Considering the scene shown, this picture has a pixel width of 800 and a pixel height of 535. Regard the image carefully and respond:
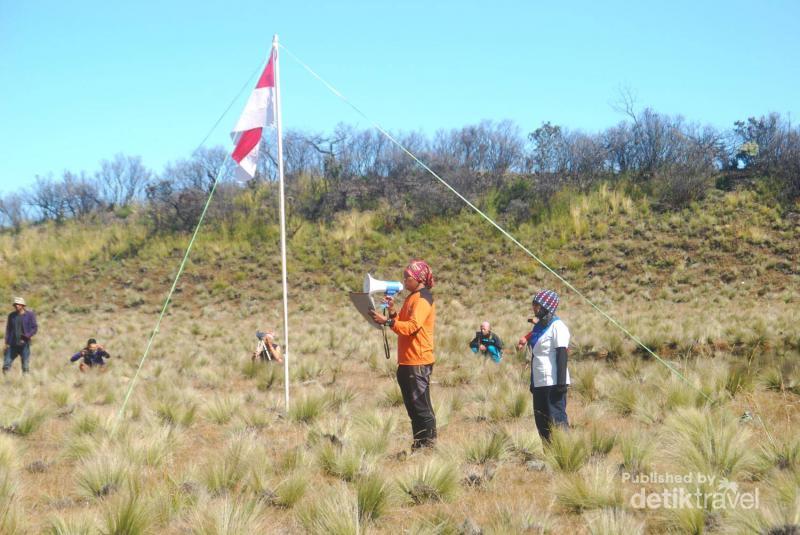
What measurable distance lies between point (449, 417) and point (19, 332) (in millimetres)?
9427

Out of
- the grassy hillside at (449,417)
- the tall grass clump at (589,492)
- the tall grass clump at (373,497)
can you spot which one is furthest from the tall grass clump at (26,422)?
the tall grass clump at (589,492)

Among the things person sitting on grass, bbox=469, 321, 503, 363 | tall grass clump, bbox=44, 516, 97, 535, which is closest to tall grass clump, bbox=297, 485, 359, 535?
tall grass clump, bbox=44, 516, 97, 535

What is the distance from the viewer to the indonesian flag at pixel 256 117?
914 cm

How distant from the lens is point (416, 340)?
253 inches

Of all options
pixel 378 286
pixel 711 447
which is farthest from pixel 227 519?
pixel 711 447

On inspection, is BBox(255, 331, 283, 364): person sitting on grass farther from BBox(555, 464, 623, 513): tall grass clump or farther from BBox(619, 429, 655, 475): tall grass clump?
BBox(555, 464, 623, 513): tall grass clump

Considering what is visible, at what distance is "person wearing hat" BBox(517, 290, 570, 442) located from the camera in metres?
6.08

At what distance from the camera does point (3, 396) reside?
1030cm

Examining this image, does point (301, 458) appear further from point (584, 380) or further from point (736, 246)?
point (736, 246)

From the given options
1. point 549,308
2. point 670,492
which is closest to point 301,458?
point 549,308

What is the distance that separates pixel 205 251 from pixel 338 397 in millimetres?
25467

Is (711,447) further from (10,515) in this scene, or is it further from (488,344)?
(488,344)

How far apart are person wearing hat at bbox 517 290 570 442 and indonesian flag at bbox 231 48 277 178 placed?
474 cm

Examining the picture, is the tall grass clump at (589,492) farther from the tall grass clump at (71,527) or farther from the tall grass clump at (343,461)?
the tall grass clump at (71,527)
